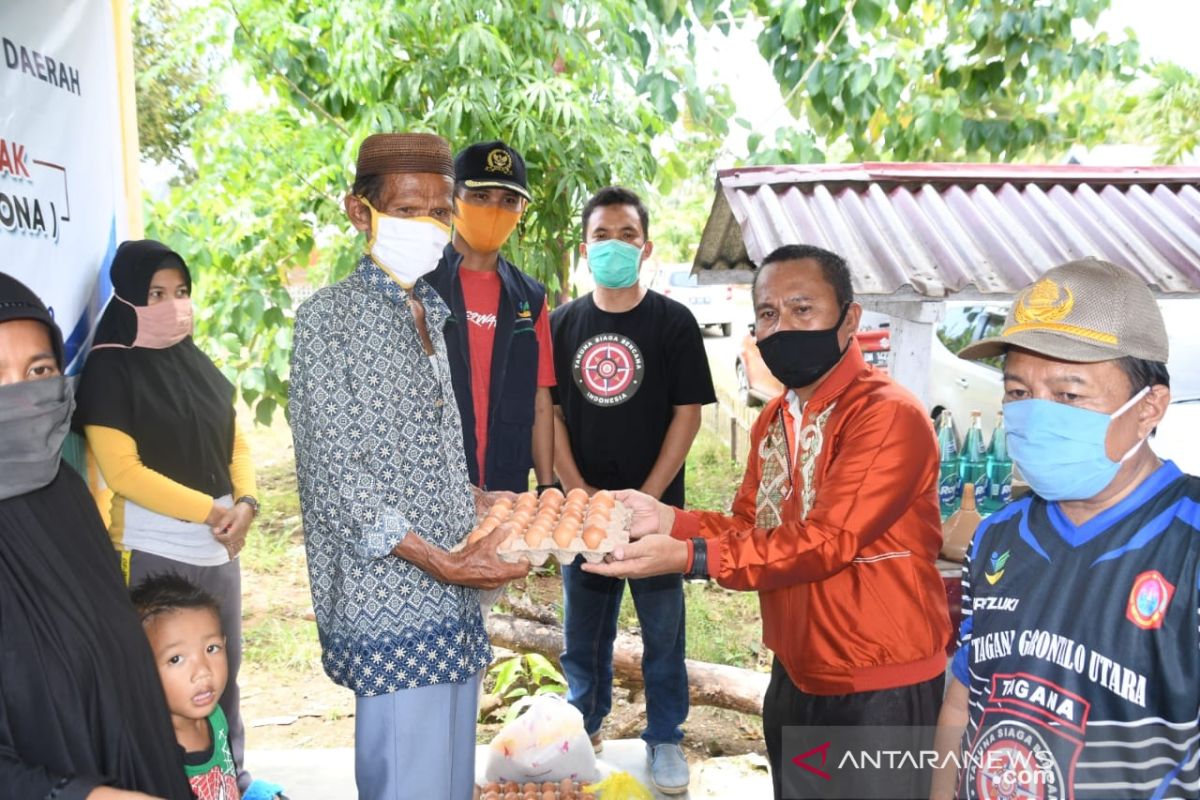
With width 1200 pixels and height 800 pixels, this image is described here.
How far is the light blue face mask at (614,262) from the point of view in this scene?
4238 mm

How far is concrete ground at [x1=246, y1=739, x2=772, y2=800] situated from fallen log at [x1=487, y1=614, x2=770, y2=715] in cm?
51

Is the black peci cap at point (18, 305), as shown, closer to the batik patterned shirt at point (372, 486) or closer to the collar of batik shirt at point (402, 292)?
the batik patterned shirt at point (372, 486)

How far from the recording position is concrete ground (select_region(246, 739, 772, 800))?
13.3ft

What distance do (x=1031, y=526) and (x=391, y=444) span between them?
1.61m

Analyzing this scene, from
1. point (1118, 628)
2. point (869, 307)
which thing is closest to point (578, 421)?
point (869, 307)

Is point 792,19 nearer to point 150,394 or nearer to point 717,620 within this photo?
point 150,394

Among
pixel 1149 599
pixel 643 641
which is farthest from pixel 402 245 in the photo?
pixel 643 641

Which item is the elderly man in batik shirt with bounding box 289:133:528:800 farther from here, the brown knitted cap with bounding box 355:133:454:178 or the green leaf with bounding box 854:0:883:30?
the green leaf with bounding box 854:0:883:30

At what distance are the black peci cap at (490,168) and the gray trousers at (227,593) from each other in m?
1.86

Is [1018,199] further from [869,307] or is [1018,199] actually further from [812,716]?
[812,716]

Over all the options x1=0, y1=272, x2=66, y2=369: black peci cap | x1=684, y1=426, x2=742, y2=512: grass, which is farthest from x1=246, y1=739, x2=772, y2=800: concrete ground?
x1=684, y1=426, x2=742, y2=512: grass

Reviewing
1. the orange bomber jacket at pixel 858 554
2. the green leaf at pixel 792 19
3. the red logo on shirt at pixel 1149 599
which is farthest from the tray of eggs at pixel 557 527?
the green leaf at pixel 792 19

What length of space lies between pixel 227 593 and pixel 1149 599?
327 centimetres

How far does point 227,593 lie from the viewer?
3697 mm
